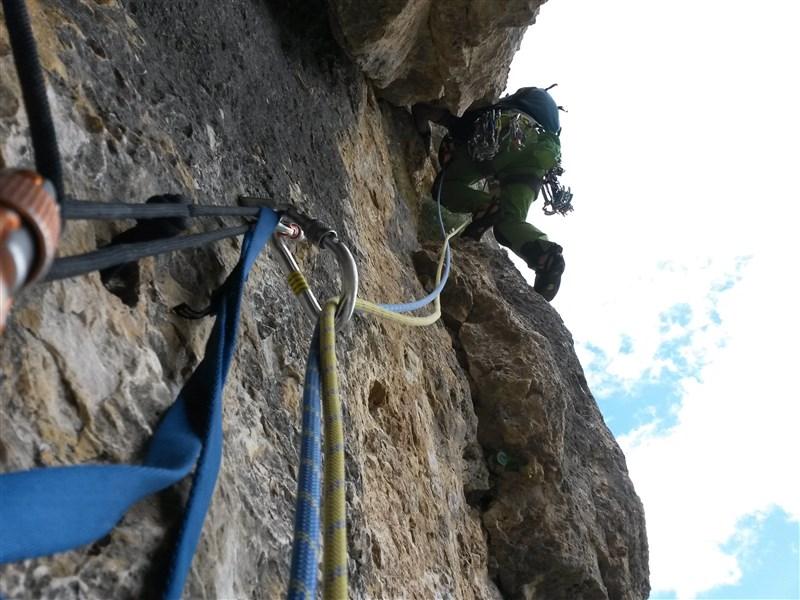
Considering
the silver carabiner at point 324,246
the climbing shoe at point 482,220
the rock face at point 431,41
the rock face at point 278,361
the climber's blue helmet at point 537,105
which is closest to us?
the rock face at point 278,361

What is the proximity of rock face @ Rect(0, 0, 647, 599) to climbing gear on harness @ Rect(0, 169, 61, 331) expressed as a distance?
0.48 metres

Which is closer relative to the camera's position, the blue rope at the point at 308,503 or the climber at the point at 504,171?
the blue rope at the point at 308,503

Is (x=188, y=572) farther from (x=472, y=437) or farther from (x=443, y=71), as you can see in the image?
(x=443, y=71)

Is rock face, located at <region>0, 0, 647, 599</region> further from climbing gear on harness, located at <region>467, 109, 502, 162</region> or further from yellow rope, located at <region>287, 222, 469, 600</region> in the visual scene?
climbing gear on harness, located at <region>467, 109, 502, 162</region>

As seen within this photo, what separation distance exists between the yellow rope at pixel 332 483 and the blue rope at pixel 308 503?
2 centimetres

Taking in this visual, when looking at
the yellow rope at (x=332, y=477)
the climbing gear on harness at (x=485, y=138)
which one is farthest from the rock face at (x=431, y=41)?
the yellow rope at (x=332, y=477)

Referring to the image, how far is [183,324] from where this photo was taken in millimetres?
1507

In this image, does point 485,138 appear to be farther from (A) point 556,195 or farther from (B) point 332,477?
(B) point 332,477

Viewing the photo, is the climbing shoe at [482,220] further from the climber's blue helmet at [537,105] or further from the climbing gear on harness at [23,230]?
the climbing gear on harness at [23,230]

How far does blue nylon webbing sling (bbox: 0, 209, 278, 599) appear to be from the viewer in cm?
90

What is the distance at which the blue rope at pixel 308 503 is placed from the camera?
3.47ft

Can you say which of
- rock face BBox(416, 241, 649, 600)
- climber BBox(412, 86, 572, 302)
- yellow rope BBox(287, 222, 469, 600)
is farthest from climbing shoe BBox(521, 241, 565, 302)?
yellow rope BBox(287, 222, 469, 600)

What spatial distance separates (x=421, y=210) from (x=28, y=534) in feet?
12.7

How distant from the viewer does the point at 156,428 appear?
1276mm
